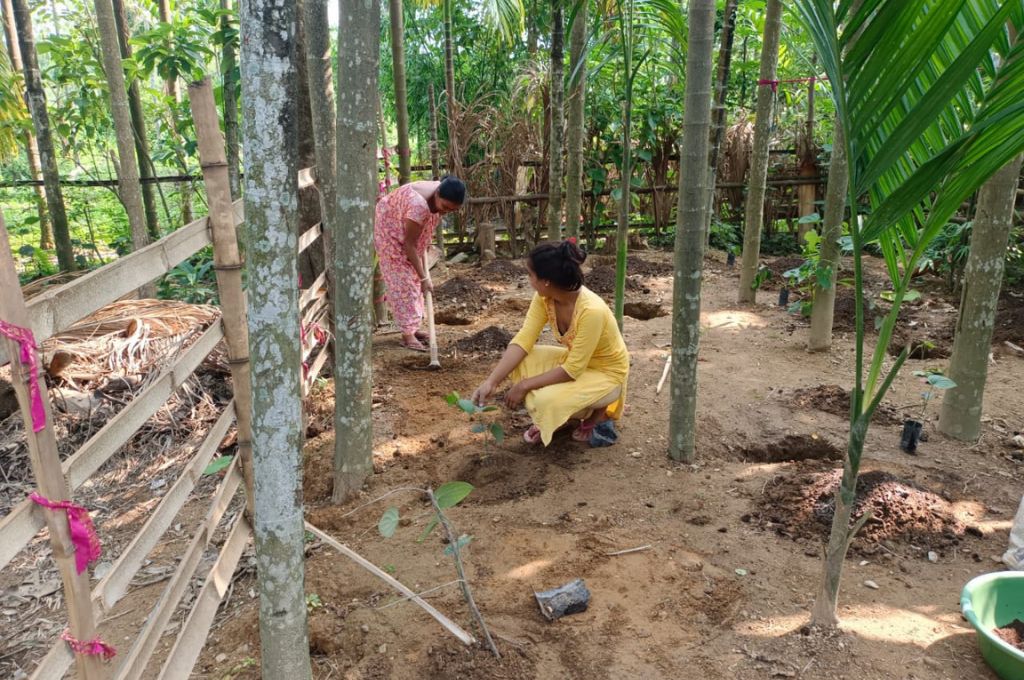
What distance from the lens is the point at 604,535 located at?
2.83m

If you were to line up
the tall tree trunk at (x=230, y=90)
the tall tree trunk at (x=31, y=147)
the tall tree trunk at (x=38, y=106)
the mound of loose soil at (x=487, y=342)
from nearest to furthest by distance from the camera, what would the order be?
the mound of loose soil at (x=487, y=342) < the tall tree trunk at (x=230, y=90) < the tall tree trunk at (x=38, y=106) < the tall tree trunk at (x=31, y=147)

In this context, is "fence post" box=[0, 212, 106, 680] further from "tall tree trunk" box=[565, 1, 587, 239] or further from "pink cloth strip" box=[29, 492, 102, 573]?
"tall tree trunk" box=[565, 1, 587, 239]

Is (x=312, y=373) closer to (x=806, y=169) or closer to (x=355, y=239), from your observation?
(x=355, y=239)

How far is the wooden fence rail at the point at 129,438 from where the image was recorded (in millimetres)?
1350

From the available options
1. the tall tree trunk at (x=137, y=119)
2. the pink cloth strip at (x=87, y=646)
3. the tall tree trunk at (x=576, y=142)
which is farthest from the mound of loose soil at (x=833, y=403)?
the tall tree trunk at (x=137, y=119)

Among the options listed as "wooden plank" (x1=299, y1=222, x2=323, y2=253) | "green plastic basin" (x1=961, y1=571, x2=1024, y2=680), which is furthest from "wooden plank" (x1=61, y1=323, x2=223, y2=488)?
"green plastic basin" (x1=961, y1=571, x2=1024, y2=680)

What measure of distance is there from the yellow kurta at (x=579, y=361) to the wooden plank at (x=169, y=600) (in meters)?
1.48

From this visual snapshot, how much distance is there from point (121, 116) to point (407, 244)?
2.55 m

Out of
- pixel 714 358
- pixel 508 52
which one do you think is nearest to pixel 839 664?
pixel 714 358

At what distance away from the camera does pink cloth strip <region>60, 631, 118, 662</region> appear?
1.48 m

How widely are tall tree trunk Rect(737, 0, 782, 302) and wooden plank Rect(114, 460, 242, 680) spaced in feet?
16.2

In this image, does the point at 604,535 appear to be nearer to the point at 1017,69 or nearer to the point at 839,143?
the point at 1017,69

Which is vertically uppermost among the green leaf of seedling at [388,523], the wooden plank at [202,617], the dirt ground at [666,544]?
the green leaf of seedling at [388,523]

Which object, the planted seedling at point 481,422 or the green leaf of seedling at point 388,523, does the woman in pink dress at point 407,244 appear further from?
the green leaf of seedling at point 388,523
